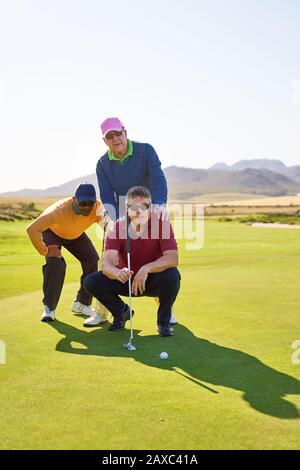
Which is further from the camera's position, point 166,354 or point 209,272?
point 209,272


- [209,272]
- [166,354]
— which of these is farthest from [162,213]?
[209,272]

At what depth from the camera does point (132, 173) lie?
23.9 ft

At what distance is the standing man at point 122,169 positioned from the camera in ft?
23.2

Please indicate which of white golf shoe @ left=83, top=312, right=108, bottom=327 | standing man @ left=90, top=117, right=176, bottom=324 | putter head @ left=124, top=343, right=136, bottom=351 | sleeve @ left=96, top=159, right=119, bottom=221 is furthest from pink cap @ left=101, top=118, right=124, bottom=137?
putter head @ left=124, top=343, right=136, bottom=351

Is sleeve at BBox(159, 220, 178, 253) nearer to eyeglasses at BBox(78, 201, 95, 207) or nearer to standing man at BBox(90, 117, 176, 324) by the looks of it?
standing man at BBox(90, 117, 176, 324)

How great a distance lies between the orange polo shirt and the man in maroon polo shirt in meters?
1.02

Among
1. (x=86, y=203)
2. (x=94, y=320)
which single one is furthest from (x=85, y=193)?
(x=94, y=320)

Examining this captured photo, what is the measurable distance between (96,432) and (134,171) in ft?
13.9

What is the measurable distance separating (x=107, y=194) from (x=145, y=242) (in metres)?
1.05

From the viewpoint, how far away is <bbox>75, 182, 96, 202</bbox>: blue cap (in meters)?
7.35

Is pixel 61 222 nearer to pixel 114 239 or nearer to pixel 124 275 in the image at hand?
pixel 114 239
